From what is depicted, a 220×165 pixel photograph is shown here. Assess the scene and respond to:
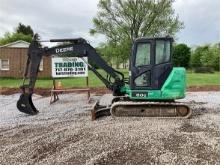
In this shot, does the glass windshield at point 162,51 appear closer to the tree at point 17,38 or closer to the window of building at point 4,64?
the window of building at point 4,64

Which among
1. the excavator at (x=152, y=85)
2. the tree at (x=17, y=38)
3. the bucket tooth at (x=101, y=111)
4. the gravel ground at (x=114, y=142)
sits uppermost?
the tree at (x=17, y=38)

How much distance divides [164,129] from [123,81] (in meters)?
4.27

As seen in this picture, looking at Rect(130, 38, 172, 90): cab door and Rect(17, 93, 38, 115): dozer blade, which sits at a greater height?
Rect(130, 38, 172, 90): cab door

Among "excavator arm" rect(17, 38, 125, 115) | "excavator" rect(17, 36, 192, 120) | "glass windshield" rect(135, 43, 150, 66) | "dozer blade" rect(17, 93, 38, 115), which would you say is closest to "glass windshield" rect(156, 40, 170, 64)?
"excavator" rect(17, 36, 192, 120)

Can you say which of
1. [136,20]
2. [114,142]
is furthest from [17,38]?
[114,142]

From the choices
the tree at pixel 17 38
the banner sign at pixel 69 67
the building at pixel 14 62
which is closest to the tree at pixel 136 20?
the building at pixel 14 62

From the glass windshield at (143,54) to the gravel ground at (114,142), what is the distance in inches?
73.4

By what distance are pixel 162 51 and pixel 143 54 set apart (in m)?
0.57

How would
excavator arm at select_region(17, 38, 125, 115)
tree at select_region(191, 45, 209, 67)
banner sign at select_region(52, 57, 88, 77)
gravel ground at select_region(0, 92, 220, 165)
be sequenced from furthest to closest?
tree at select_region(191, 45, 209, 67)
banner sign at select_region(52, 57, 88, 77)
excavator arm at select_region(17, 38, 125, 115)
gravel ground at select_region(0, 92, 220, 165)

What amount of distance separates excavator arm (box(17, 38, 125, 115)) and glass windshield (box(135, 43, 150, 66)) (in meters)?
1.43

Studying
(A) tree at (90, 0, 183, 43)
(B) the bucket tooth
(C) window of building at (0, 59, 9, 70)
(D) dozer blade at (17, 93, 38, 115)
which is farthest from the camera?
(A) tree at (90, 0, 183, 43)

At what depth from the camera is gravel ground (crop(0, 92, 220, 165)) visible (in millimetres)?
7039

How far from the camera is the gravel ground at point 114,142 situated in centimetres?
704

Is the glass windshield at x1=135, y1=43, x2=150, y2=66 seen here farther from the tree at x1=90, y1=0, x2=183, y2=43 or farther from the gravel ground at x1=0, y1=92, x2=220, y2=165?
the tree at x1=90, y1=0, x2=183, y2=43
